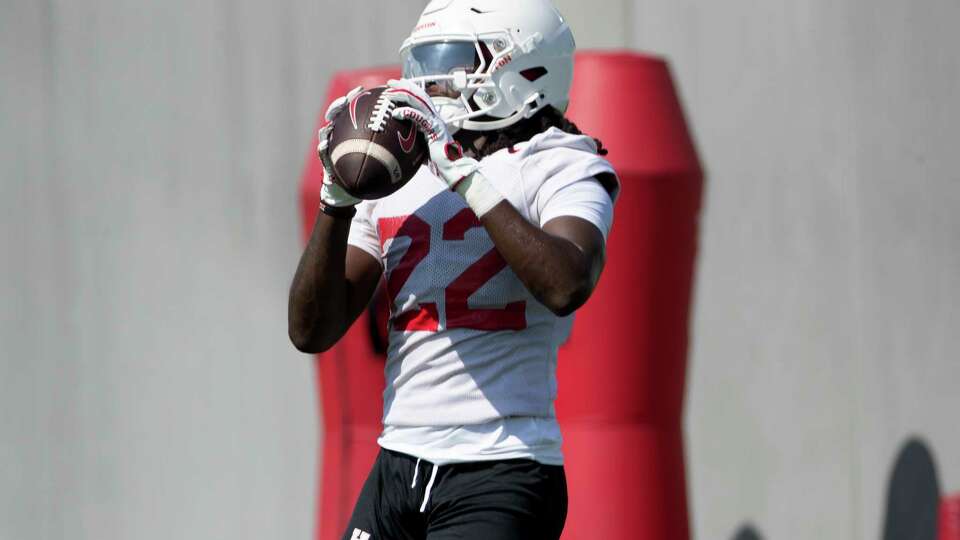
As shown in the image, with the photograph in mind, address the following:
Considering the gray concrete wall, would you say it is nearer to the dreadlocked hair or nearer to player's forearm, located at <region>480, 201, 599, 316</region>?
the dreadlocked hair

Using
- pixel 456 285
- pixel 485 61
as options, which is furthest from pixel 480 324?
pixel 485 61

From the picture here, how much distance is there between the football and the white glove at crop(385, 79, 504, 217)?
0.06 feet

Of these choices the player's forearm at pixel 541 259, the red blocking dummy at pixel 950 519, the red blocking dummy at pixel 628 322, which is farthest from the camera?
the red blocking dummy at pixel 950 519

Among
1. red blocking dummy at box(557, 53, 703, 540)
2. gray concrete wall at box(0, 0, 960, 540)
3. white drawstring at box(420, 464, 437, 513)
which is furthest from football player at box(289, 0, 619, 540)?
gray concrete wall at box(0, 0, 960, 540)

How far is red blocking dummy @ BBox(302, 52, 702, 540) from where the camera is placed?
3879 millimetres

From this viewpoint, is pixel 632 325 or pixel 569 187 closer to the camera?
pixel 569 187

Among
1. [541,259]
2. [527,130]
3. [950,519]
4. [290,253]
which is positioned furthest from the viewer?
[290,253]

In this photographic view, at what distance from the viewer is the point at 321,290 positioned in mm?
2525

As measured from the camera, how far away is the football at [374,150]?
231 centimetres

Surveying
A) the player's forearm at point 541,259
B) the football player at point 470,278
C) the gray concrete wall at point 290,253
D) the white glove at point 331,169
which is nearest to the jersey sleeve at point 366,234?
the football player at point 470,278

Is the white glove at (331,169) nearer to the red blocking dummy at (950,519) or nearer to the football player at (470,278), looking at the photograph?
the football player at (470,278)

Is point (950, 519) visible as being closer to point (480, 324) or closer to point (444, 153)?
point (480, 324)

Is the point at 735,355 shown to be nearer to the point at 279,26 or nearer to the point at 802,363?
the point at 802,363

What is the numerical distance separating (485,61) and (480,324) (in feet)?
1.58
